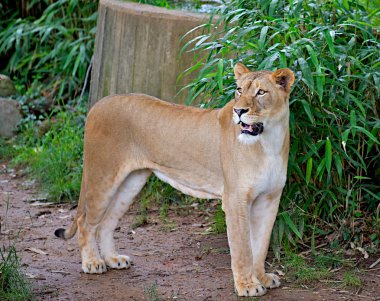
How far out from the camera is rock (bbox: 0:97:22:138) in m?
9.41

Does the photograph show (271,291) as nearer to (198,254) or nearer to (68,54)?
(198,254)

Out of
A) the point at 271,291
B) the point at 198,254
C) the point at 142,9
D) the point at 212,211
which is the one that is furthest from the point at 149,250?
the point at 142,9

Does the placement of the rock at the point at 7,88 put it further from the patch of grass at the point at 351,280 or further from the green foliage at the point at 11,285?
the patch of grass at the point at 351,280

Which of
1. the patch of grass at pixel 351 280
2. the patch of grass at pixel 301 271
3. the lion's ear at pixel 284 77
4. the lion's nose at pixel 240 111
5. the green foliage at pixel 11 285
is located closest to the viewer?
the lion's nose at pixel 240 111

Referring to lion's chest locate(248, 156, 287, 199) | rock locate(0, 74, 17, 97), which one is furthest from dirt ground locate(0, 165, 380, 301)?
rock locate(0, 74, 17, 97)

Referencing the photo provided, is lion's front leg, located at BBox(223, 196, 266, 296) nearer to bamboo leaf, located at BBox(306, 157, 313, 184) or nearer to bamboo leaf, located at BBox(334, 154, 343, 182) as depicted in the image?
bamboo leaf, located at BBox(306, 157, 313, 184)

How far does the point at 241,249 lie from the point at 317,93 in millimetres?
1086

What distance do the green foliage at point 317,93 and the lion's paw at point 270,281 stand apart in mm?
486

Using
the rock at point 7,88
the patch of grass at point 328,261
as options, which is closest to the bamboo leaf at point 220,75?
the patch of grass at point 328,261

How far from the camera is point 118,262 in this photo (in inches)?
226

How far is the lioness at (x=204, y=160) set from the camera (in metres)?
4.86

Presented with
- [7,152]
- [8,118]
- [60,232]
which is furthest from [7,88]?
[60,232]

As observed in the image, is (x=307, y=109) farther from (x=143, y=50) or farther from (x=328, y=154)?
(x=143, y=50)

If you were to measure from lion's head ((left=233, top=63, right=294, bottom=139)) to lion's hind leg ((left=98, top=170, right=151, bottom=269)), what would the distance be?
1140 millimetres
